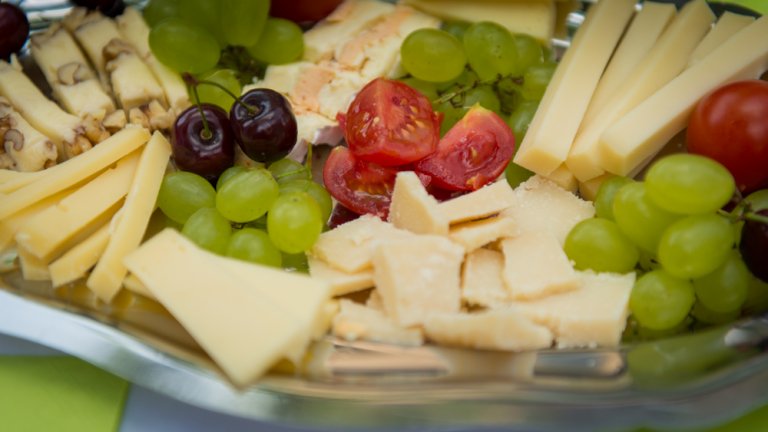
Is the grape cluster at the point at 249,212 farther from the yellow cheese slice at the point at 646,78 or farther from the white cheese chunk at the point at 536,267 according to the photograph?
the yellow cheese slice at the point at 646,78

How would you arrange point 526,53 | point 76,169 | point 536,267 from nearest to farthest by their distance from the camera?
1. point 536,267
2. point 76,169
3. point 526,53

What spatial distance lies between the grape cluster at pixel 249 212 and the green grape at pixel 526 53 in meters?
0.41

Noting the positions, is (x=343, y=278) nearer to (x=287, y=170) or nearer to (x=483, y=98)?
(x=287, y=170)

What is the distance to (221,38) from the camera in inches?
53.8

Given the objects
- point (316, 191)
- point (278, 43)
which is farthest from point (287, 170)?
point (278, 43)

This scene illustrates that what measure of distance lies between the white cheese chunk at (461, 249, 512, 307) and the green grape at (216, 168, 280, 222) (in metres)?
0.26

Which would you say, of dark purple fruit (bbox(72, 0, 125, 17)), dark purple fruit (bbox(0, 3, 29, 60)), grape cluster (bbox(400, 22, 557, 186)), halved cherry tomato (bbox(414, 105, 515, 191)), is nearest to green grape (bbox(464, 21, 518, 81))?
grape cluster (bbox(400, 22, 557, 186))

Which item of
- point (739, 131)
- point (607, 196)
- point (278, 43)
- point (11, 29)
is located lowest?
point (11, 29)

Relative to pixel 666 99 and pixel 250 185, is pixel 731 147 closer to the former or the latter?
pixel 666 99

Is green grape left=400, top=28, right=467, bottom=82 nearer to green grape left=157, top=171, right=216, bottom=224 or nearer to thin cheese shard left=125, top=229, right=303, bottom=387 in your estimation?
green grape left=157, top=171, right=216, bottom=224

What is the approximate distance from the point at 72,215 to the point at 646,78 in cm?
79

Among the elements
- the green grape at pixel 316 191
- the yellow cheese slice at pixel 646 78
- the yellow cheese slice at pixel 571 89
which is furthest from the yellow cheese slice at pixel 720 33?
the green grape at pixel 316 191

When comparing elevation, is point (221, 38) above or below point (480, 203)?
below

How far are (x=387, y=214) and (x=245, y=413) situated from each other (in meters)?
0.36
